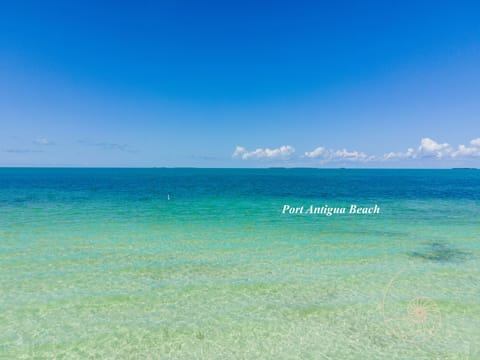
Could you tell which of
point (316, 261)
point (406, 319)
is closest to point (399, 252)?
point (316, 261)

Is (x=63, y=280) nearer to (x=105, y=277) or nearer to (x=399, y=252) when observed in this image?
(x=105, y=277)

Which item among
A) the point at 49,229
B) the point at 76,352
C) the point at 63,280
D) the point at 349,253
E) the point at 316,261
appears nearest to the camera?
the point at 76,352

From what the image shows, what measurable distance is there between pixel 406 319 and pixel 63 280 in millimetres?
11946

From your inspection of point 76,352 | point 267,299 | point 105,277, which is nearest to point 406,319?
point 267,299

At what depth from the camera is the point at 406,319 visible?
7.98m

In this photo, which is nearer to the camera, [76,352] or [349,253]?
[76,352]

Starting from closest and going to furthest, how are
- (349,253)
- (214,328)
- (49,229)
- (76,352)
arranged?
1. (76,352)
2. (214,328)
3. (349,253)
4. (49,229)

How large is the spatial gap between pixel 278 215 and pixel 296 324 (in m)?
19.2

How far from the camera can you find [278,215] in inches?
1056

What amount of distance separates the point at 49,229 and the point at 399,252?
22311 millimetres

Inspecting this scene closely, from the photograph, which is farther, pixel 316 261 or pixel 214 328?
pixel 316 261

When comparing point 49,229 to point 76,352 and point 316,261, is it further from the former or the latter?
point 316,261

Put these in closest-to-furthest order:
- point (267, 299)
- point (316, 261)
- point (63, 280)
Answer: point (267, 299)
point (63, 280)
point (316, 261)

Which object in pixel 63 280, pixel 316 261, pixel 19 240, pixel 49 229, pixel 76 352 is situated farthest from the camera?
pixel 49 229
